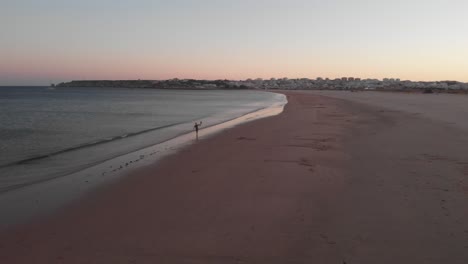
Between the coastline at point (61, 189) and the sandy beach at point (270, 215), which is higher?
the sandy beach at point (270, 215)

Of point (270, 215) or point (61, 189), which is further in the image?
point (61, 189)

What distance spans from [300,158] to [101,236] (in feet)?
24.7

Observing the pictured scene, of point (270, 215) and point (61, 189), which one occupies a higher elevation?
point (270, 215)

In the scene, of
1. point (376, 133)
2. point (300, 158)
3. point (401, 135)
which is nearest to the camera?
point (300, 158)

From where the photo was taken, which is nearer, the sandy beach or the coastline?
the sandy beach

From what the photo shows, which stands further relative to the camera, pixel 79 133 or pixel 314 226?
pixel 79 133

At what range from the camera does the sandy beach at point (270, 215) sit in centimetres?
545

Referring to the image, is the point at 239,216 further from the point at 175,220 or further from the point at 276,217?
the point at 175,220

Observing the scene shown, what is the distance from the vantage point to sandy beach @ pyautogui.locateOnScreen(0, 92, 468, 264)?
17.9ft

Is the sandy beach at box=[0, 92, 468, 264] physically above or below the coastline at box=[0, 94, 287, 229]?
above

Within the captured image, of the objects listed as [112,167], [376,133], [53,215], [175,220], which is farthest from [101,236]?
[376,133]

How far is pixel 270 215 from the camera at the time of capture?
6.99 metres

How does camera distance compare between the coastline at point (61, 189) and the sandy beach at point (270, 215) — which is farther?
the coastline at point (61, 189)

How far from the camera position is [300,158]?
12.4 meters
